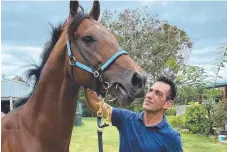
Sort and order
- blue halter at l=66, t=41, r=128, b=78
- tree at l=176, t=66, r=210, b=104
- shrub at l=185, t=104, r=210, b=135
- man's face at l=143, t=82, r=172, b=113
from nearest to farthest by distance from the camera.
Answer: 1. blue halter at l=66, t=41, r=128, b=78
2. man's face at l=143, t=82, r=172, b=113
3. shrub at l=185, t=104, r=210, b=135
4. tree at l=176, t=66, r=210, b=104

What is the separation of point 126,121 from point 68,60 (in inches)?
35.8

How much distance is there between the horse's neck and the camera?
265 cm

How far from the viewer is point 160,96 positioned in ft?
9.98

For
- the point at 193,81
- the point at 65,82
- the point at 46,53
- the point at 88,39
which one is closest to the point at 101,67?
the point at 88,39

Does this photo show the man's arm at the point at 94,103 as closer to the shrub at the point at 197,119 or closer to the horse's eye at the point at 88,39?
the horse's eye at the point at 88,39

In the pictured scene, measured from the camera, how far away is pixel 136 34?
Result: 28.2 m

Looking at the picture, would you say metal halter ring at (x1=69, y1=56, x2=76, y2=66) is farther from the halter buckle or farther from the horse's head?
the halter buckle

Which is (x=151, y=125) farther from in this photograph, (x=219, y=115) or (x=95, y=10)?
(x=219, y=115)

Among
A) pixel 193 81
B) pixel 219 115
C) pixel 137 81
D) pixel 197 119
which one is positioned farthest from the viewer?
pixel 193 81

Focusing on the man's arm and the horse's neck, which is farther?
the man's arm

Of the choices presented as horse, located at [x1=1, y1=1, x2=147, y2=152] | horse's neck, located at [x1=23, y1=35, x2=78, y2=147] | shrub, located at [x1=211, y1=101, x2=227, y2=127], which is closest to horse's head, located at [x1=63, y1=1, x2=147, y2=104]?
horse, located at [x1=1, y1=1, x2=147, y2=152]

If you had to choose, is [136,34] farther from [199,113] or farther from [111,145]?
[111,145]

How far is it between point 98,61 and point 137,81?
0.38 m

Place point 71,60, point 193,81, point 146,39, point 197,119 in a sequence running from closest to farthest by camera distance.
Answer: point 71,60, point 197,119, point 193,81, point 146,39
